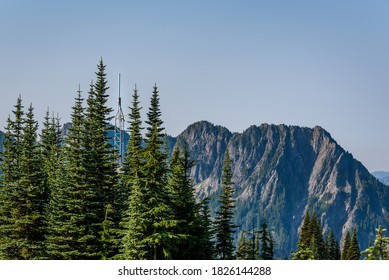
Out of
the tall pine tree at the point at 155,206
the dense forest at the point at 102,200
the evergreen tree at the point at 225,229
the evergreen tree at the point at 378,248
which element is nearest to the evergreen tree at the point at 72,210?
the dense forest at the point at 102,200

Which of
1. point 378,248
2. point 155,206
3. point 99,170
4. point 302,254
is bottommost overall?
point 378,248

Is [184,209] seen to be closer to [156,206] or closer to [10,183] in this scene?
[156,206]

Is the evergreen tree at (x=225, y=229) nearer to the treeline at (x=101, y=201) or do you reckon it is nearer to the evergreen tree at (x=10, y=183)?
the treeline at (x=101, y=201)

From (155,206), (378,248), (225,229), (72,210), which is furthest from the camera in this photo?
(225,229)

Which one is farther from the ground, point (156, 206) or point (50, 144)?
point (50, 144)

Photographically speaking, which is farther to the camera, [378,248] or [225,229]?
[225,229]

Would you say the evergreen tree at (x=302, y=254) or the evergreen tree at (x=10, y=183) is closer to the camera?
the evergreen tree at (x=302, y=254)

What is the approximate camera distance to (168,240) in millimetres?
37438

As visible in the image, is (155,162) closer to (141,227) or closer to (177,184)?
(141,227)

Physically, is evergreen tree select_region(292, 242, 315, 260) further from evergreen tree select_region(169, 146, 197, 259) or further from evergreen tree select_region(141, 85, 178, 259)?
evergreen tree select_region(169, 146, 197, 259)

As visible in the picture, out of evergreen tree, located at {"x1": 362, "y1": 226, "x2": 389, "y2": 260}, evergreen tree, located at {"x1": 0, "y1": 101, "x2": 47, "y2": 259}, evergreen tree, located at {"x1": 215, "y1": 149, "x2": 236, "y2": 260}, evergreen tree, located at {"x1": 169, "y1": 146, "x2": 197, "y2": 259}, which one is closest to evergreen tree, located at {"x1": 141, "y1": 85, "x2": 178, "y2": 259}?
evergreen tree, located at {"x1": 169, "y1": 146, "x2": 197, "y2": 259}

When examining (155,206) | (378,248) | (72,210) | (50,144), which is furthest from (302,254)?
(50,144)

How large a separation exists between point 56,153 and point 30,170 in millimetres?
16534
